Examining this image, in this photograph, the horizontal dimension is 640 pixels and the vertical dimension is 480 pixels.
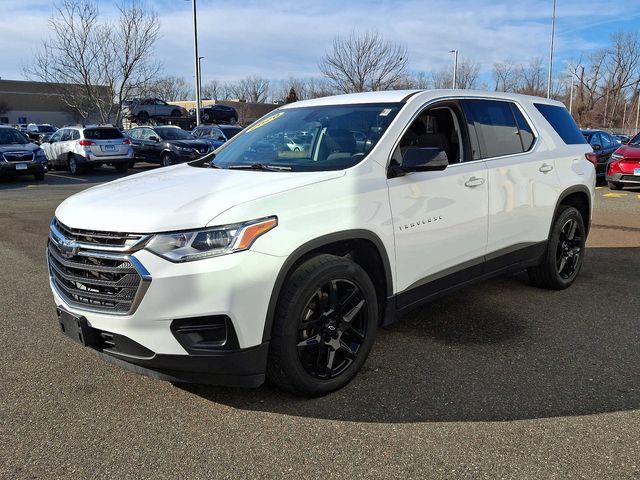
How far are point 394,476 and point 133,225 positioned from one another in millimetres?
1781

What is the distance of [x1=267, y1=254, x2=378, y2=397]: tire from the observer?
3066mm

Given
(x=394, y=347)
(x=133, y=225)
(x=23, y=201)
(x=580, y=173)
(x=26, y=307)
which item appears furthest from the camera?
(x=23, y=201)

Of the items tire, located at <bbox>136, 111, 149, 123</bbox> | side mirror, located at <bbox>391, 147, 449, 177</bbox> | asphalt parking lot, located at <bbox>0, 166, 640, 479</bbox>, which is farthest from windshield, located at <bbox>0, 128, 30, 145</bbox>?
tire, located at <bbox>136, 111, 149, 123</bbox>

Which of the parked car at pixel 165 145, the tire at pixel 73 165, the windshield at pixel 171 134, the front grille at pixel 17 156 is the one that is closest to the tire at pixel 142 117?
the parked car at pixel 165 145

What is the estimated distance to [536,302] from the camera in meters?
5.21

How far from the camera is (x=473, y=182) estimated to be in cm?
423

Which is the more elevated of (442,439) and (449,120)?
(449,120)

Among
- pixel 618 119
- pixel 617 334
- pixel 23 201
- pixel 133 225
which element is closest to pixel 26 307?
pixel 133 225

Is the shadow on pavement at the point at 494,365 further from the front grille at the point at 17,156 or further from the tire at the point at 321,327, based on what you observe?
the front grille at the point at 17,156

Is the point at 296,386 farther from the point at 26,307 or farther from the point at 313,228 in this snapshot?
the point at 26,307

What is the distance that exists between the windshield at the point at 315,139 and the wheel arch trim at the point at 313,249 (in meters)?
0.46

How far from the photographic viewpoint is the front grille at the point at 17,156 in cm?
1593

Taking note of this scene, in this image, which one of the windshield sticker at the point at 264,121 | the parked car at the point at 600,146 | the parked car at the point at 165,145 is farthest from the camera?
the parked car at the point at 165,145

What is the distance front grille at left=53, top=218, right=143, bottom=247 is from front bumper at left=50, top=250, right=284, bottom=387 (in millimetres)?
99
